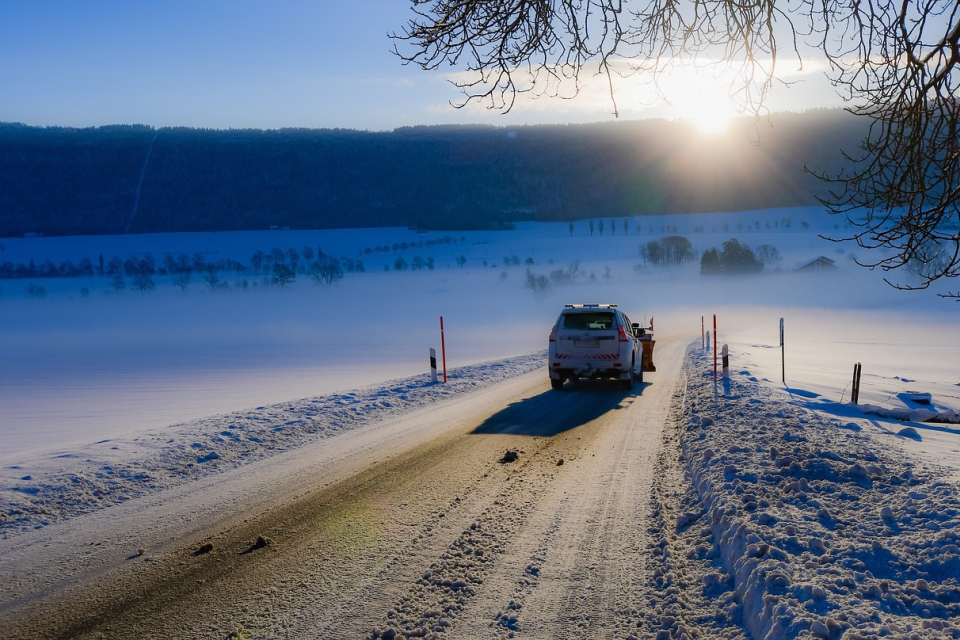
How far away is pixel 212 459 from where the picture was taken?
909cm

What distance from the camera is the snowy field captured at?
4684mm

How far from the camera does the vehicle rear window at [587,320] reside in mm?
15266

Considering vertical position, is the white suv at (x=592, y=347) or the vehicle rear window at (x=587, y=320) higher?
the vehicle rear window at (x=587, y=320)

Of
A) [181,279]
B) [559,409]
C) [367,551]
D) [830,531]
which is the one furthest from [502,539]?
[181,279]

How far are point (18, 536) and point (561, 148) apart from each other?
12657 cm

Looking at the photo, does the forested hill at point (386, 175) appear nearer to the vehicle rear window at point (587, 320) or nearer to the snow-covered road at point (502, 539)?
the vehicle rear window at point (587, 320)

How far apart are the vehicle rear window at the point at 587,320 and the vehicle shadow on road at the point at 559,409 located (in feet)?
4.93

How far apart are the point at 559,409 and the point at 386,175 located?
11165 centimetres

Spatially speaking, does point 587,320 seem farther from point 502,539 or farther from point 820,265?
point 820,265

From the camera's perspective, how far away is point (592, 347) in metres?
14.9

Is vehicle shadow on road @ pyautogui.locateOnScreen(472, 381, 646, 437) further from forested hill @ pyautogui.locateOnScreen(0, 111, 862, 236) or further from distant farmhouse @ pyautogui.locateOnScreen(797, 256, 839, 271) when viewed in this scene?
forested hill @ pyautogui.locateOnScreen(0, 111, 862, 236)

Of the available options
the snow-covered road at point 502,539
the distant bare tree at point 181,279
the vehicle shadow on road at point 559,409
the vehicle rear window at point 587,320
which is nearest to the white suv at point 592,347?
the vehicle rear window at point 587,320

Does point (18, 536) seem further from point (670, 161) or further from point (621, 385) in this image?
point (670, 161)

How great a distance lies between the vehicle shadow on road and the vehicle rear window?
4.93ft
